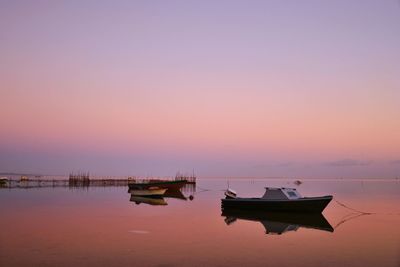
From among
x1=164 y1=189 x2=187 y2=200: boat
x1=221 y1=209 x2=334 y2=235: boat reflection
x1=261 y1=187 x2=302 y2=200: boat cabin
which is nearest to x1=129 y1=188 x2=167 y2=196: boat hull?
x1=164 y1=189 x2=187 y2=200: boat

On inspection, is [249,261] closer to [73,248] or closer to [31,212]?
[73,248]

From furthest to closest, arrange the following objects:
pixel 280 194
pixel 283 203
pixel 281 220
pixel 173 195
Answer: pixel 173 195, pixel 280 194, pixel 283 203, pixel 281 220

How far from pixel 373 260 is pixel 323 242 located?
367 cm

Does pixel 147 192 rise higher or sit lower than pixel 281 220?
higher

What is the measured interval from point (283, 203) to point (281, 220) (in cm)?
307

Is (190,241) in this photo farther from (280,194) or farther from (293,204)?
(280,194)

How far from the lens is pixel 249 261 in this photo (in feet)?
44.9

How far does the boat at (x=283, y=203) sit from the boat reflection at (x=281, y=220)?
37cm

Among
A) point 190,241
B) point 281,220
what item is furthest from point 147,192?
point 190,241

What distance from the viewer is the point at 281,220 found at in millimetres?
25953

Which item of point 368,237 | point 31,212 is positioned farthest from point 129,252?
Result: point 31,212

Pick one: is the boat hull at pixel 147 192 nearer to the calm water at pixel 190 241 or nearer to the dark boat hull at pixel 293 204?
the dark boat hull at pixel 293 204

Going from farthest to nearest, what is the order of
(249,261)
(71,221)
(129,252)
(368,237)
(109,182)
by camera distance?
(109,182)
(71,221)
(368,237)
(129,252)
(249,261)

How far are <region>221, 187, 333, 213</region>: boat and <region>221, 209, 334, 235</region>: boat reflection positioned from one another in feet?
1.21
